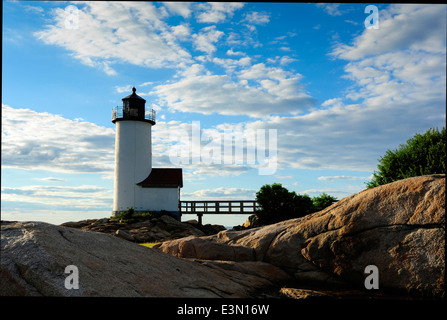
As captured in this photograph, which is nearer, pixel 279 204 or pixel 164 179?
pixel 279 204

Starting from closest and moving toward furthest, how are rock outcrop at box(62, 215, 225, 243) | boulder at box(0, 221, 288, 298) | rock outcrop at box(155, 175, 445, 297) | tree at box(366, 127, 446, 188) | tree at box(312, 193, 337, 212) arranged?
boulder at box(0, 221, 288, 298) → rock outcrop at box(155, 175, 445, 297) → tree at box(366, 127, 446, 188) → tree at box(312, 193, 337, 212) → rock outcrop at box(62, 215, 225, 243)

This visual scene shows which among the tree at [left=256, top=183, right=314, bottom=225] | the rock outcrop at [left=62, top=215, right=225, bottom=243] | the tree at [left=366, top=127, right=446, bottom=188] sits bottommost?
the rock outcrop at [left=62, top=215, right=225, bottom=243]

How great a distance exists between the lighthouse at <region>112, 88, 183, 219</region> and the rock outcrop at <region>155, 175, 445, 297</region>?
22686 millimetres

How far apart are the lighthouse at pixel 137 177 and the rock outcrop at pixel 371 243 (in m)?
22.7

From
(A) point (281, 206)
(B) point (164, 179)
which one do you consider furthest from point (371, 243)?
(B) point (164, 179)

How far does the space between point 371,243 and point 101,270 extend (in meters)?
5.91

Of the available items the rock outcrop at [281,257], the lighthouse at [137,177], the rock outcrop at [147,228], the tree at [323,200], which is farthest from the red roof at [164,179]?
the rock outcrop at [281,257]

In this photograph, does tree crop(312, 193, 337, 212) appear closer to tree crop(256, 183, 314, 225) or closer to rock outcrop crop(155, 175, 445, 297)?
tree crop(256, 183, 314, 225)

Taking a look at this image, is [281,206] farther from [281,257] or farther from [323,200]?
[281,257]

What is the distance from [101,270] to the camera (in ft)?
21.1

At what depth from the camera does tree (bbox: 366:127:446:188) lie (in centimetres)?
1570

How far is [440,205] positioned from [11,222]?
9.51 m

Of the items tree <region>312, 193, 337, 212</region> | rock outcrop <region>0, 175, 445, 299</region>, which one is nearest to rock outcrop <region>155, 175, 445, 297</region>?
rock outcrop <region>0, 175, 445, 299</region>
